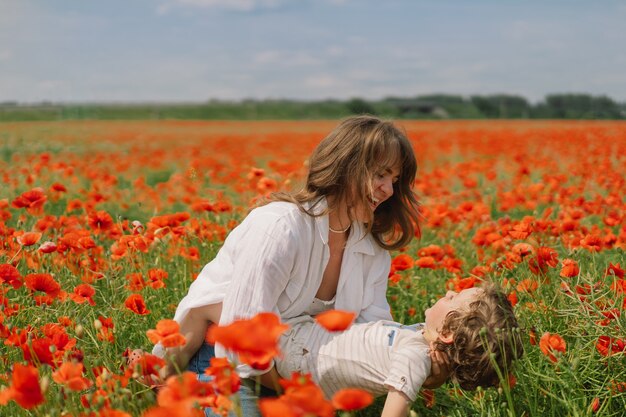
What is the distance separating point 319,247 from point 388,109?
101ft

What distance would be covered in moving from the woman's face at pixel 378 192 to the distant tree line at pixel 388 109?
1069 inches

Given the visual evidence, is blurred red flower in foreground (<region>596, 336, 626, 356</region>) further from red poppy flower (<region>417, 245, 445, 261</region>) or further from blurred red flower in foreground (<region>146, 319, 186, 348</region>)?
blurred red flower in foreground (<region>146, 319, 186, 348</region>)

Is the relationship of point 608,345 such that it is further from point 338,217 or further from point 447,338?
point 338,217

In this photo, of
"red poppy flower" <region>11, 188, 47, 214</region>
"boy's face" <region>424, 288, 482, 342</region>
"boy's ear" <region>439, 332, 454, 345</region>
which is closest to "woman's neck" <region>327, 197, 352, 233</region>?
"boy's face" <region>424, 288, 482, 342</region>

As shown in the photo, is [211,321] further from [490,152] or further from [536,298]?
[490,152]

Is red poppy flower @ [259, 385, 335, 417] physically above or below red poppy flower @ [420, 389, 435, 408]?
above

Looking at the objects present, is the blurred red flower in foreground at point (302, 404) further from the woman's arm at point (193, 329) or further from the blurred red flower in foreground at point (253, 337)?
the woman's arm at point (193, 329)

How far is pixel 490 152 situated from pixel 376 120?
8.27m

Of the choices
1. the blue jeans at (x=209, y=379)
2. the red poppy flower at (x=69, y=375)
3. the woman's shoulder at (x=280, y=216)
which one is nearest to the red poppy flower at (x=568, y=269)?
the woman's shoulder at (x=280, y=216)

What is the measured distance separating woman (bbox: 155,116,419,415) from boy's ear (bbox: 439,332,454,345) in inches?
17.7

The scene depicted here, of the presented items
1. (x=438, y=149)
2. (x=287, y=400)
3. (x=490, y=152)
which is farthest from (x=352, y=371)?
(x=438, y=149)

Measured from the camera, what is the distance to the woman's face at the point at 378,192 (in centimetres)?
247

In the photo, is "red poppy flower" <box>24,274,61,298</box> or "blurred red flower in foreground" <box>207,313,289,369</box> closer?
"blurred red flower in foreground" <box>207,313,289,369</box>

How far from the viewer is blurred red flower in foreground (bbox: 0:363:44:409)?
1435mm
